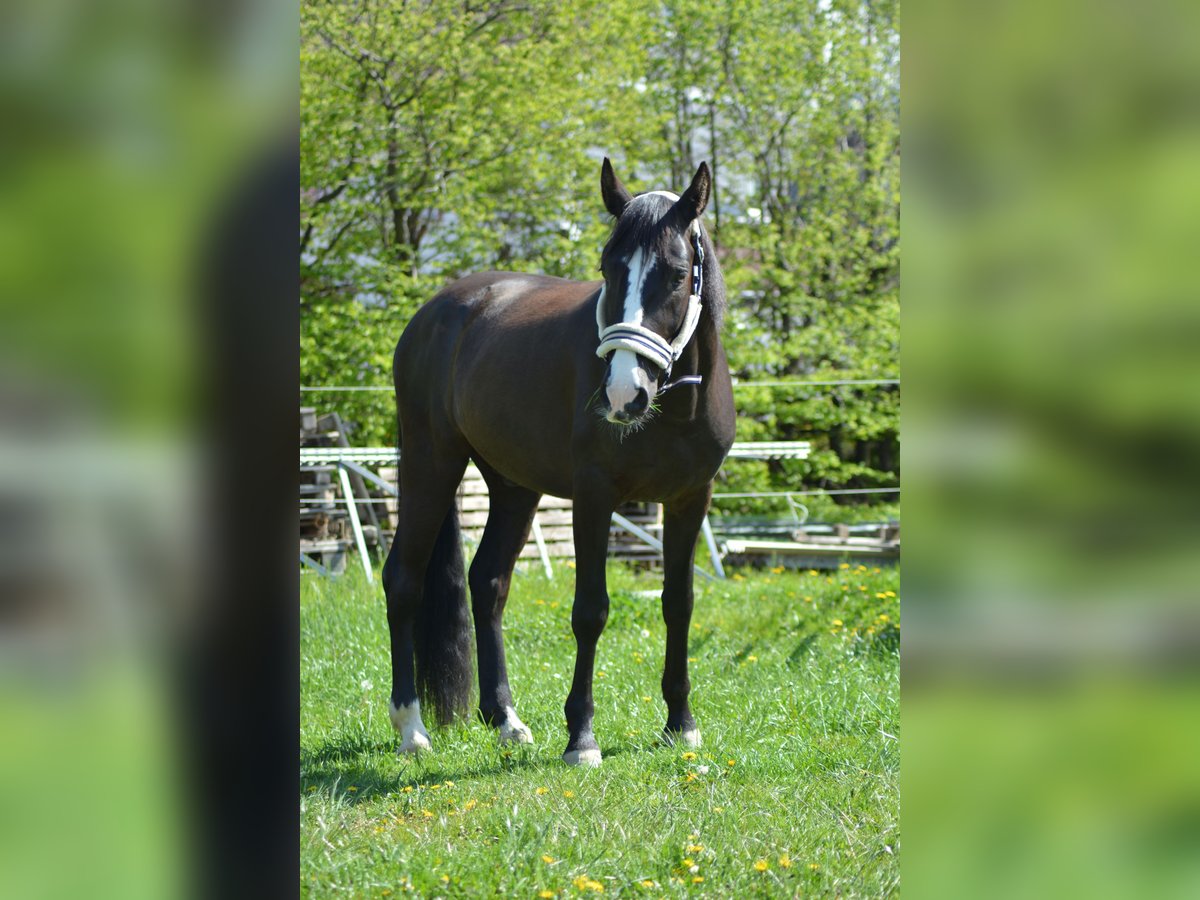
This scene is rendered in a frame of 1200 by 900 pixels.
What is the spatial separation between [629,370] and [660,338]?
0.60 feet

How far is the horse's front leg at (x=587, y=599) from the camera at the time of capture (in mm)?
4164

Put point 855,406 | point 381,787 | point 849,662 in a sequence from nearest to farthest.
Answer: point 381,787
point 849,662
point 855,406

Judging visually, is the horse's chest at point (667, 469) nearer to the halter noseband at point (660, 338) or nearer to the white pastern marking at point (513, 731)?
the halter noseband at point (660, 338)

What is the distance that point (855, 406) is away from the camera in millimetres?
14828

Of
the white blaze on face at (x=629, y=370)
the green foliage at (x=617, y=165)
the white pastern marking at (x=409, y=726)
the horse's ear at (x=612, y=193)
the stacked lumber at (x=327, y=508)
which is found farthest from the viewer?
the green foliage at (x=617, y=165)

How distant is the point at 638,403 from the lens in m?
3.53

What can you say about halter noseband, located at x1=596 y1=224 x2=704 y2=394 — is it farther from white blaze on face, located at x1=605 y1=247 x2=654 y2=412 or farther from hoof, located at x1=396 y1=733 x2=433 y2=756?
hoof, located at x1=396 y1=733 x2=433 y2=756

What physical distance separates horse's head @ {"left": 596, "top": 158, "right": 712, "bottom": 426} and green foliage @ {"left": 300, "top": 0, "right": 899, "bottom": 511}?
325 inches
